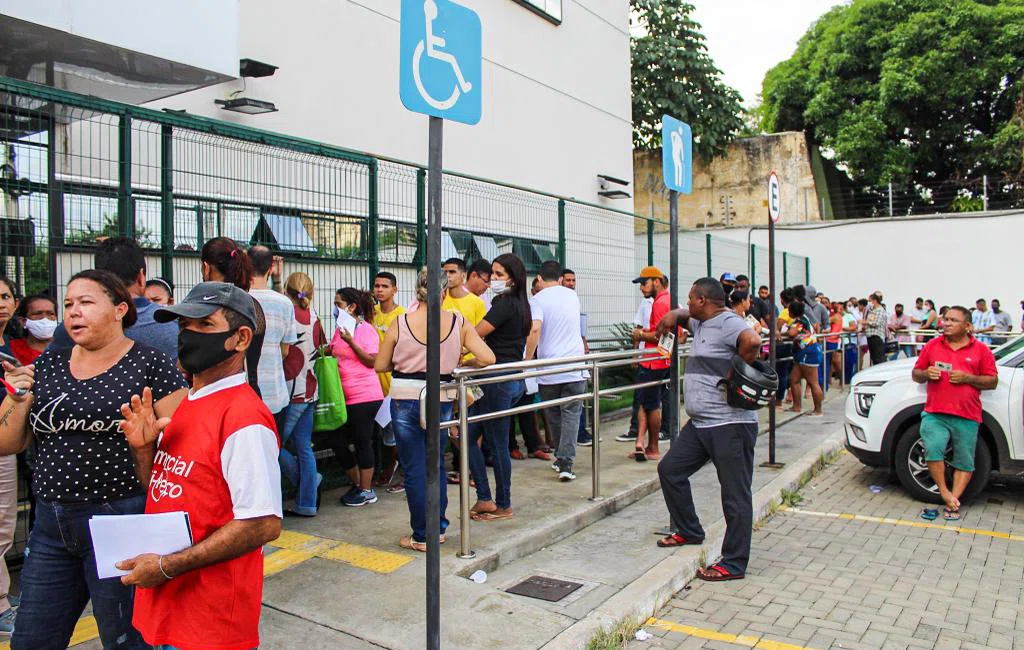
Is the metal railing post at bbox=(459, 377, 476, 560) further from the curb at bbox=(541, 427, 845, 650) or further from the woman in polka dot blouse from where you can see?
the woman in polka dot blouse

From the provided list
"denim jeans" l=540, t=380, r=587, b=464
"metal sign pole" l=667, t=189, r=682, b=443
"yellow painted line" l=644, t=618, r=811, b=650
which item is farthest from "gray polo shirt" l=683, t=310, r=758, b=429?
"denim jeans" l=540, t=380, r=587, b=464

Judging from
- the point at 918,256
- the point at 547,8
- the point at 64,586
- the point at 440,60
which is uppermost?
the point at 547,8

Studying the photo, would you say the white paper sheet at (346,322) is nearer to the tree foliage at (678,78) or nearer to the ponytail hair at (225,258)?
the ponytail hair at (225,258)

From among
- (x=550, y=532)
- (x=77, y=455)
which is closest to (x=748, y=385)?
(x=550, y=532)

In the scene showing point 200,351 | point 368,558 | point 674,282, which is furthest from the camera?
point 674,282

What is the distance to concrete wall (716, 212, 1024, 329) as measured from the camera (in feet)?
→ 66.2

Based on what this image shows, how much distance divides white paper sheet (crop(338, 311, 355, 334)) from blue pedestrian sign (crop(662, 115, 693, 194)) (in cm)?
269

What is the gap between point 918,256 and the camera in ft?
69.8

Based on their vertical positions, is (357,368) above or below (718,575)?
above

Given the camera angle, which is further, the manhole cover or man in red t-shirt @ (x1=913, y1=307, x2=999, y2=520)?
man in red t-shirt @ (x1=913, y1=307, x2=999, y2=520)

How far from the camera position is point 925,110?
26969mm

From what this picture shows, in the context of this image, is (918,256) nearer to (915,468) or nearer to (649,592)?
(915,468)

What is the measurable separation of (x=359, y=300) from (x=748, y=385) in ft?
10.2

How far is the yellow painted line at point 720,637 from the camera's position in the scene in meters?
4.13
